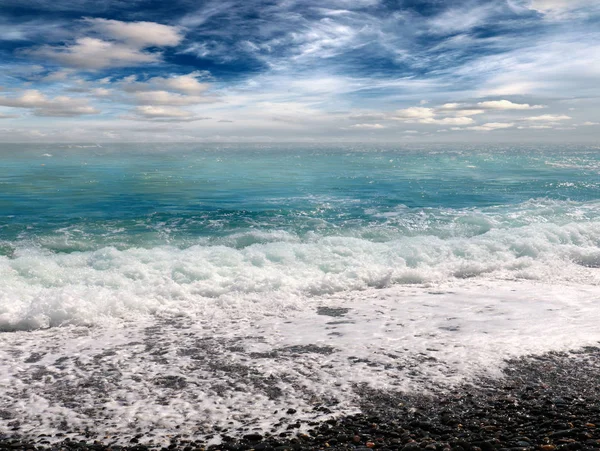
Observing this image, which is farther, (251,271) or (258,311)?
(251,271)

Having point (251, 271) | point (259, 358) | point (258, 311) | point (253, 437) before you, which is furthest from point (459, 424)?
point (251, 271)

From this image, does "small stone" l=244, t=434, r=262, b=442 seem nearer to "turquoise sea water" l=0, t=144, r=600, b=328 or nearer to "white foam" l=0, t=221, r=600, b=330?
"white foam" l=0, t=221, r=600, b=330

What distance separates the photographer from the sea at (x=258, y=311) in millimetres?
6852

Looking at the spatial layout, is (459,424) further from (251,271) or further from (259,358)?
(251,271)

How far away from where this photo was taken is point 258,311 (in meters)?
11.3

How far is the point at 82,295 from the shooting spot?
37.3 feet

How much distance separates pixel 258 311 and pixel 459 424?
614cm

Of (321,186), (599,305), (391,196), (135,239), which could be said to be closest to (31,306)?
(135,239)

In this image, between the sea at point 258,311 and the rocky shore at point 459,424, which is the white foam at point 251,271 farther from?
the rocky shore at point 459,424

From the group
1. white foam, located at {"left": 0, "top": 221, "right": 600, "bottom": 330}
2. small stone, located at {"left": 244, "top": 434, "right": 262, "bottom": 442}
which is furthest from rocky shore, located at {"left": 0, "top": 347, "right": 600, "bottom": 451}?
white foam, located at {"left": 0, "top": 221, "right": 600, "bottom": 330}

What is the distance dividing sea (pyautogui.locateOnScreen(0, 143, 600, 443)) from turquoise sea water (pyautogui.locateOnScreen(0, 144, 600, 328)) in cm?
10

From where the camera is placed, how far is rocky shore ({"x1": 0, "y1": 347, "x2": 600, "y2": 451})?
5648 millimetres

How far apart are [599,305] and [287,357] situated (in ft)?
27.3

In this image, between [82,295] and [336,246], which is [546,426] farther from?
[336,246]
